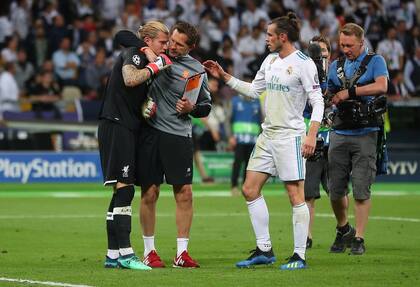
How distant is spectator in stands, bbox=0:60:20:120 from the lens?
86.1 ft

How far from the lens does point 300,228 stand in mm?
11500

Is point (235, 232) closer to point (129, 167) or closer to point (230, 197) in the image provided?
point (129, 167)

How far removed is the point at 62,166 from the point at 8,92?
2.42 m

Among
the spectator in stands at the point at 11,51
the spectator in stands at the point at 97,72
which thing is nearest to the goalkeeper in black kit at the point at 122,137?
the spectator in stands at the point at 97,72

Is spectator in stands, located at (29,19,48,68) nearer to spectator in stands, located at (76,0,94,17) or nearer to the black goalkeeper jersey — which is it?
spectator in stands, located at (76,0,94,17)

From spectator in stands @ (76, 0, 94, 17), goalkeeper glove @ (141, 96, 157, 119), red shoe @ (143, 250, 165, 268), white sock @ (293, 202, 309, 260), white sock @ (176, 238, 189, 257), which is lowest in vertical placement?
red shoe @ (143, 250, 165, 268)

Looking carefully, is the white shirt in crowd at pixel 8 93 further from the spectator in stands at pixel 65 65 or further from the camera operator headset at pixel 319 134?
the camera operator headset at pixel 319 134

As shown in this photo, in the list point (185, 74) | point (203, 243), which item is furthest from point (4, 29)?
point (185, 74)

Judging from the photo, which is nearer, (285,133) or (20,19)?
(285,133)

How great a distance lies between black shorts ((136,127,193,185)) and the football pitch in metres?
0.90

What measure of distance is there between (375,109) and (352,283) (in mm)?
3234

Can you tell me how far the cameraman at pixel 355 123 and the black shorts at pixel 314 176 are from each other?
0.42 m

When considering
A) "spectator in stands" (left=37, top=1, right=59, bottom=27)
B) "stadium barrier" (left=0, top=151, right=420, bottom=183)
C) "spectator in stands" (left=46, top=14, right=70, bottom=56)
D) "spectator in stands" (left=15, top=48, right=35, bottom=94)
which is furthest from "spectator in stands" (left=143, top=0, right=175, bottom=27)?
"stadium barrier" (left=0, top=151, right=420, bottom=183)

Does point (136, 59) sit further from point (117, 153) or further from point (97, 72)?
point (97, 72)
